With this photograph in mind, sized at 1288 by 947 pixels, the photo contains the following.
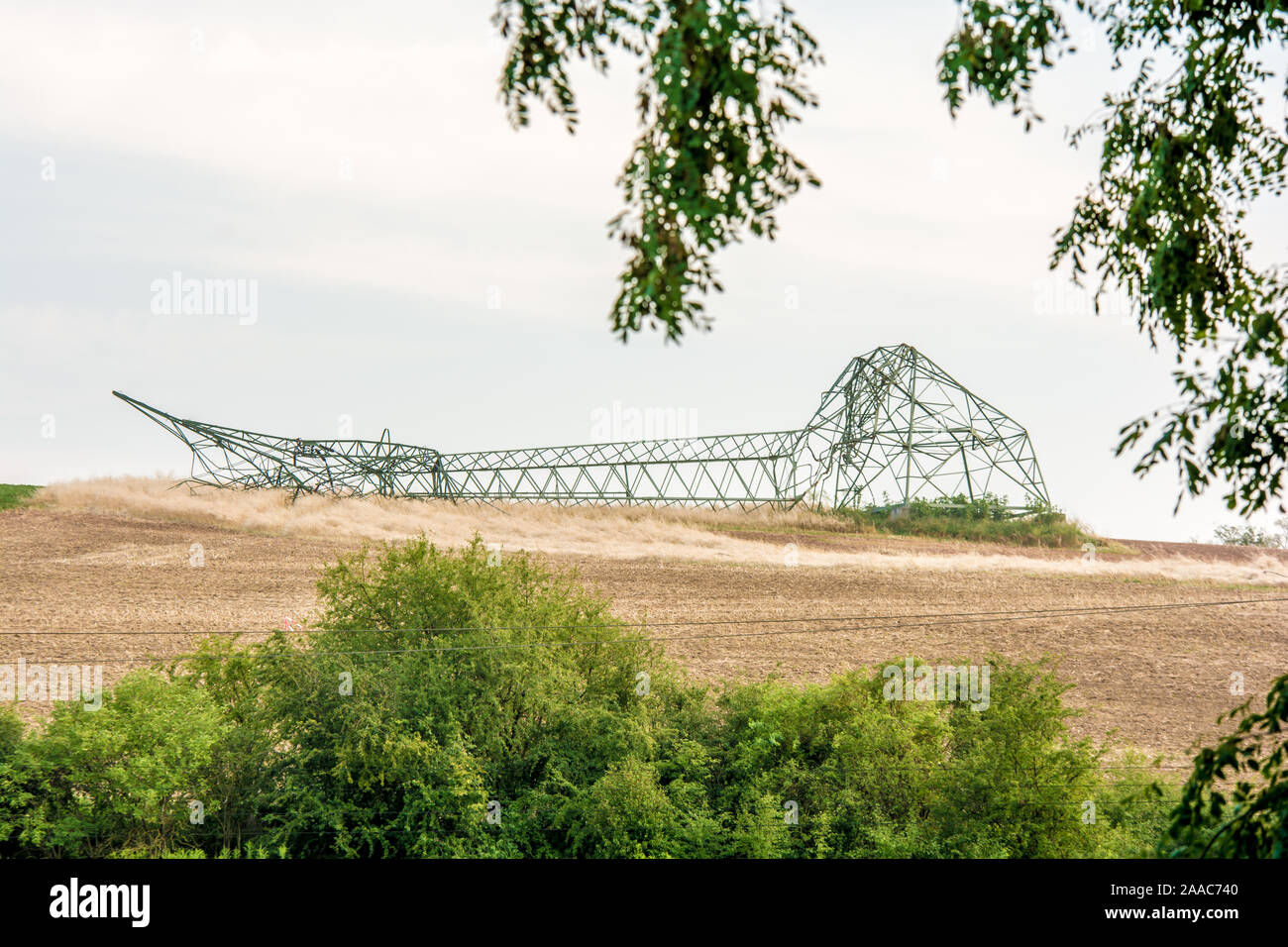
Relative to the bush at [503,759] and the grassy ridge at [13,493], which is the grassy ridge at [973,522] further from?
the grassy ridge at [13,493]

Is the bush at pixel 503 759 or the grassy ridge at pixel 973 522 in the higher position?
the grassy ridge at pixel 973 522

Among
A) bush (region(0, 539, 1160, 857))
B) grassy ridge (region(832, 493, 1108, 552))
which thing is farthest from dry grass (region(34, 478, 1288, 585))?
bush (region(0, 539, 1160, 857))

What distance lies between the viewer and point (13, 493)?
48031 mm

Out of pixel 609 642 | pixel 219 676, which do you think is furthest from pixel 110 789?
pixel 609 642

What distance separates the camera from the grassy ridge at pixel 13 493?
45.8 metres

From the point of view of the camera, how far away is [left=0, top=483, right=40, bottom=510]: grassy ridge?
45844 mm

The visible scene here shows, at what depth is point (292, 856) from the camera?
22.1 m

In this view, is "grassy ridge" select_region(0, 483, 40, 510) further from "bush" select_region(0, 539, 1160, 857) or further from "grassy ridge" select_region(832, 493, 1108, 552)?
"grassy ridge" select_region(832, 493, 1108, 552)

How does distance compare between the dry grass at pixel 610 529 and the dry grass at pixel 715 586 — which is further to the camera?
the dry grass at pixel 610 529

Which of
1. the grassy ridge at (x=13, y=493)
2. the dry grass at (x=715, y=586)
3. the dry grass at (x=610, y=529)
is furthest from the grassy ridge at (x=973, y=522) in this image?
the grassy ridge at (x=13, y=493)

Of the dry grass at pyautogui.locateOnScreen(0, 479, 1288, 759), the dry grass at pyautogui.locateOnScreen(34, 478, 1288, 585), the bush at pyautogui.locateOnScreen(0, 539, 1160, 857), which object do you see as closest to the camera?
the bush at pyautogui.locateOnScreen(0, 539, 1160, 857)

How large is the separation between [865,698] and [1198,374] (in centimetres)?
2063

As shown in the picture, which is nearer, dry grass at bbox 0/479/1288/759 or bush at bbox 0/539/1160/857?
bush at bbox 0/539/1160/857

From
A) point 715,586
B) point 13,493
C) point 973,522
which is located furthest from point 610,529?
point 13,493
